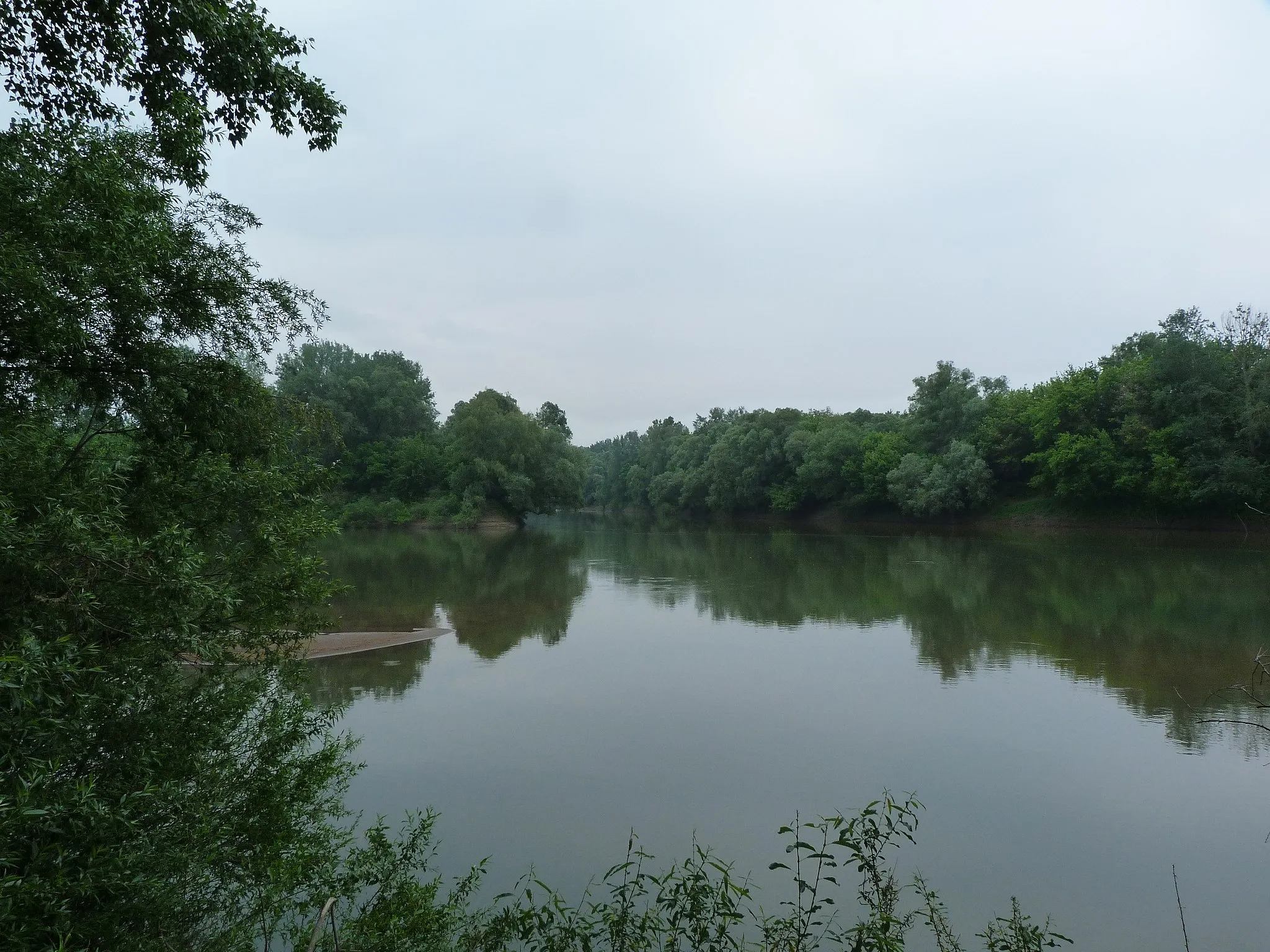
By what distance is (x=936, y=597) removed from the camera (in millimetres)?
24391

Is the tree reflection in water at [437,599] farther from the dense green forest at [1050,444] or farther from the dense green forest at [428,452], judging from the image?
the dense green forest at [1050,444]

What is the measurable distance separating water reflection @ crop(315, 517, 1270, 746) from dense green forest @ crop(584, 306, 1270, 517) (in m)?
5.06

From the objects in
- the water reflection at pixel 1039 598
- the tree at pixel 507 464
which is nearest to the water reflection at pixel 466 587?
the water reflection at pixel 1039 598

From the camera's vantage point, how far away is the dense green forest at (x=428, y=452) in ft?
210

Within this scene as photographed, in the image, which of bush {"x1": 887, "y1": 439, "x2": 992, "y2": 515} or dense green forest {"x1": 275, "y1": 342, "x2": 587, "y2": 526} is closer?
bush {"x1": 887, "y1": 439, "x2": 992, "y2": 515}

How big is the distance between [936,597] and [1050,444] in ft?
110

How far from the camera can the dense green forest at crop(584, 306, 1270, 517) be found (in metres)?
42.9

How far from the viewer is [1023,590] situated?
25062 mm

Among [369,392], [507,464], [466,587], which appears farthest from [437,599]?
[369,392]

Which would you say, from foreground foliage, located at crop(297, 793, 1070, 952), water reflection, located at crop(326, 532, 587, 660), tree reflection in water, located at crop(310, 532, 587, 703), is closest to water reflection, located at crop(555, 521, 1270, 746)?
water reflection, located at crop(326, 532, 587, 660)

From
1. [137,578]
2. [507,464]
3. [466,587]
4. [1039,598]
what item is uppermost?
[507,464]

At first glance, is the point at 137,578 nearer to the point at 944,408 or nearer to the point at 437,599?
the point at 437,599

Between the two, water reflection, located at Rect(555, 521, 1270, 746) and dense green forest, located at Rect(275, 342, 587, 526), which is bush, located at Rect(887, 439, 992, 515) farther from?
dense green forest, located at Rect(275, 342, 587, 526)

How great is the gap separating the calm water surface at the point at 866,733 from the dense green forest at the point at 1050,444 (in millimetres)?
21233
